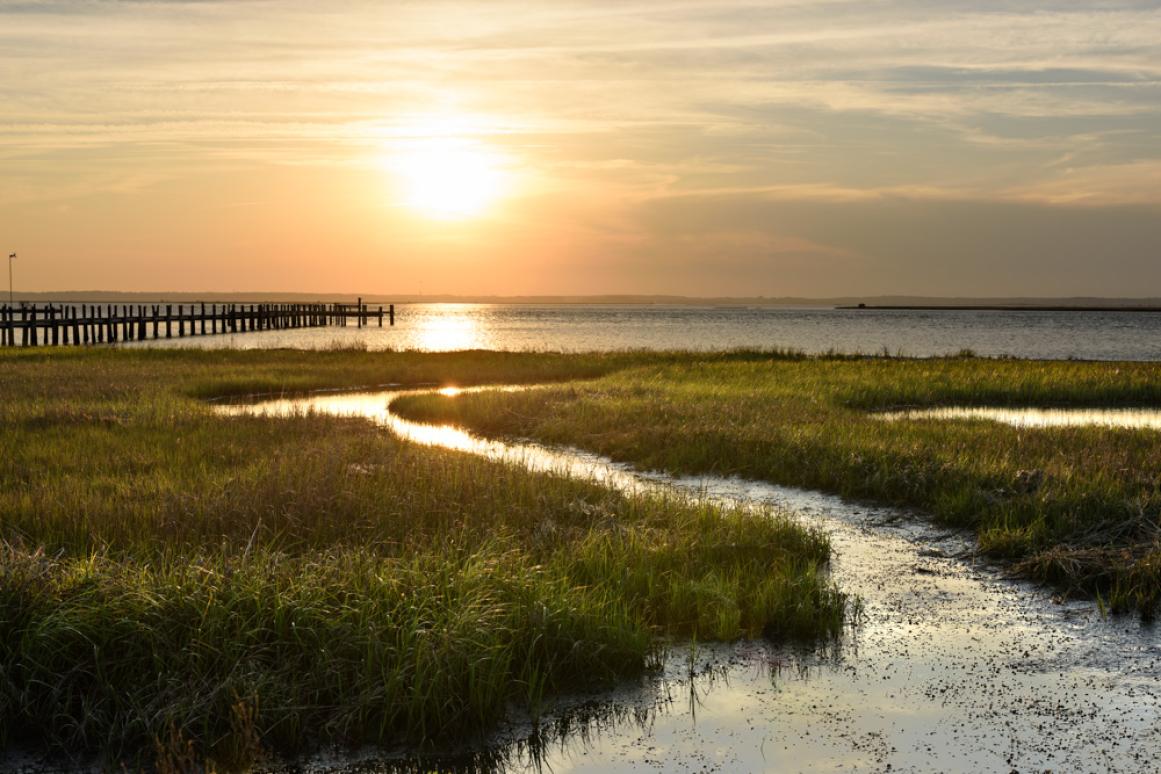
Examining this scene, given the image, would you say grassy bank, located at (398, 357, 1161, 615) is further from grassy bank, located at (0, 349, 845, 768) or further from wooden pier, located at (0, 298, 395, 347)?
wooden pier, located at (0, 298, 395, 347)

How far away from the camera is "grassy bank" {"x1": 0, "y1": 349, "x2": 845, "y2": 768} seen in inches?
294

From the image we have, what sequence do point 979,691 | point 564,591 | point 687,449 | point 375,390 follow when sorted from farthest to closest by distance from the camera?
point 375,390 → point 687,449 → point 564,591 → point 979,691

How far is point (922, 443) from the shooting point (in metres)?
18.7

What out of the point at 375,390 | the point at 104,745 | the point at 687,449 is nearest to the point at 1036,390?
the point at 687,449

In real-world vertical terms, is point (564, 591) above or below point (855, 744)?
above

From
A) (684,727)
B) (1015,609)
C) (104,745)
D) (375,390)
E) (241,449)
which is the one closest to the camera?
(104,745)

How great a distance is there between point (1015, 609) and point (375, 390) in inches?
1113

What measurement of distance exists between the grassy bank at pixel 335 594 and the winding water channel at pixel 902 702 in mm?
451

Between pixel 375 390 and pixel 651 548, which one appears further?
pixel 375 390

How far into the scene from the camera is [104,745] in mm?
7145

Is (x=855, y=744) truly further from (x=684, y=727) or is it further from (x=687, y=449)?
(x=687, y=449)

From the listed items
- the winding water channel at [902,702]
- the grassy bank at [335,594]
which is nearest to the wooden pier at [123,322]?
the grassy bank at [335,594]

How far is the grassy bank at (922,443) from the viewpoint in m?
12.6

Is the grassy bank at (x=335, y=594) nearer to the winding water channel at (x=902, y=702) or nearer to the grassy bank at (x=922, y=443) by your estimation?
the winding water channel at (x=902, y=702)
